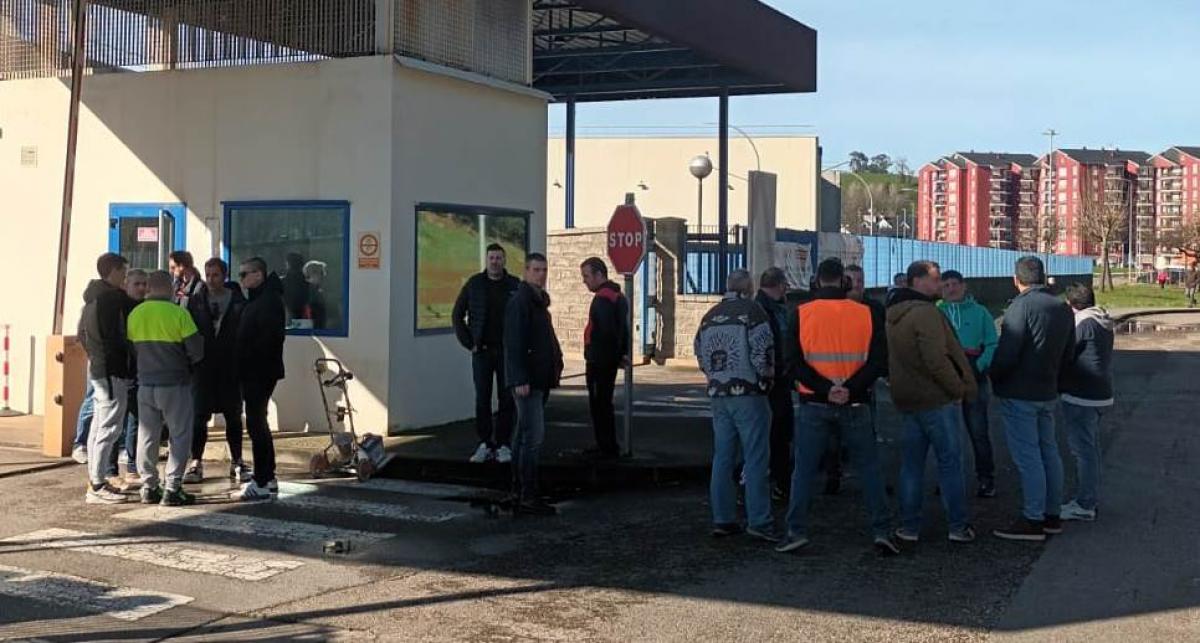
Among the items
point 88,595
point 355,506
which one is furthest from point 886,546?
point 88,595

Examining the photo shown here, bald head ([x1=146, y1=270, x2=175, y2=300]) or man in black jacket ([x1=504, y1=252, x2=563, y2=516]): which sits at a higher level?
bald head ([x1=146, y1=270, x2=175, y2=300])

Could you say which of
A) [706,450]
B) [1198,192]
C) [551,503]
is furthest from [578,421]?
[1198,192]

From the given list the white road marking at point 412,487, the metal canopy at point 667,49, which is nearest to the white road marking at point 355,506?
the white road marking at point 412,487

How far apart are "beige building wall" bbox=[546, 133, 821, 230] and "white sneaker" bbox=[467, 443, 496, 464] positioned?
39.4 meters

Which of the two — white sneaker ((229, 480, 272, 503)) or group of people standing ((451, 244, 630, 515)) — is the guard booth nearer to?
group of people standing ((451, 244, 630, 515))

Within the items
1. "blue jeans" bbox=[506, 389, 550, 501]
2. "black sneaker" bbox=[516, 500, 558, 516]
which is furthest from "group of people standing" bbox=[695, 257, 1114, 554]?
"blue jeans" bbox=[506, 389, 550, 501]

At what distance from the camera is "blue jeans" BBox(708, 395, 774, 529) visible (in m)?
8.85

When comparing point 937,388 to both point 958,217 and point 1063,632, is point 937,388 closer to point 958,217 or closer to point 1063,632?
point 1063,632

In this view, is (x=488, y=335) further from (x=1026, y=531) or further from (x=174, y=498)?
(x=1026, y=531)

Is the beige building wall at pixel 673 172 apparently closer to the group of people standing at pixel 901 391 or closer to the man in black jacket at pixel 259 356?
the man in black jacket at pixel 259 356

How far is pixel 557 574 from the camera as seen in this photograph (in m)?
8.06

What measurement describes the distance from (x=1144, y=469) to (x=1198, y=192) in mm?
152346

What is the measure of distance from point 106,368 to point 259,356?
1290 millimetres

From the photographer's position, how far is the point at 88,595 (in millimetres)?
7434
